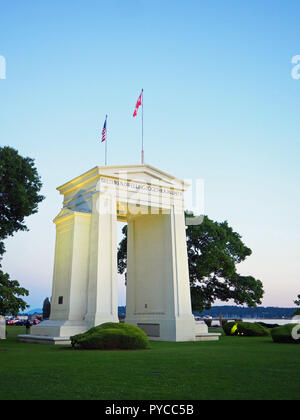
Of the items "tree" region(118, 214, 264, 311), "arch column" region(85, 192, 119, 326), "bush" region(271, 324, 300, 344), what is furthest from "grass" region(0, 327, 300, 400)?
"tree" region(118, 214, 264, 311)

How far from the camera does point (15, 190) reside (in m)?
25.2

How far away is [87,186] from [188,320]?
1032 centimetres

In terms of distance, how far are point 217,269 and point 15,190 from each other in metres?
22.1

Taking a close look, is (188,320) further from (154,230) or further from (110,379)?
(110,379)

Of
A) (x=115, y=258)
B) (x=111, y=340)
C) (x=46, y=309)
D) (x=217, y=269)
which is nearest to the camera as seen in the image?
(x=111, y=340)

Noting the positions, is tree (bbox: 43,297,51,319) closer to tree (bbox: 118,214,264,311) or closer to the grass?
tree (bbox: 118,214,264,311)

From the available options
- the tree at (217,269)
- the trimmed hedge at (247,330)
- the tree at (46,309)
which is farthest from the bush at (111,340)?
the tree at (46,309)

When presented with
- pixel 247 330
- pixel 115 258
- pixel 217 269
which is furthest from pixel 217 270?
pixel 115 258

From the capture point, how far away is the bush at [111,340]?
51.6ft

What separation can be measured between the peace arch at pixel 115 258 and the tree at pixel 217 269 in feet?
38.9

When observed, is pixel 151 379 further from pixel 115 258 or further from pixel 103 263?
pixel 115 258

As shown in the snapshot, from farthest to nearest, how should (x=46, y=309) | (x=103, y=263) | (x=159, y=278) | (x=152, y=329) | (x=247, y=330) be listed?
(x=46, y=309), (x=247, y=330), (x=159, y=278), (x=152, y=329), (x=103, y=263)

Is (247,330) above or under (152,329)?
under
